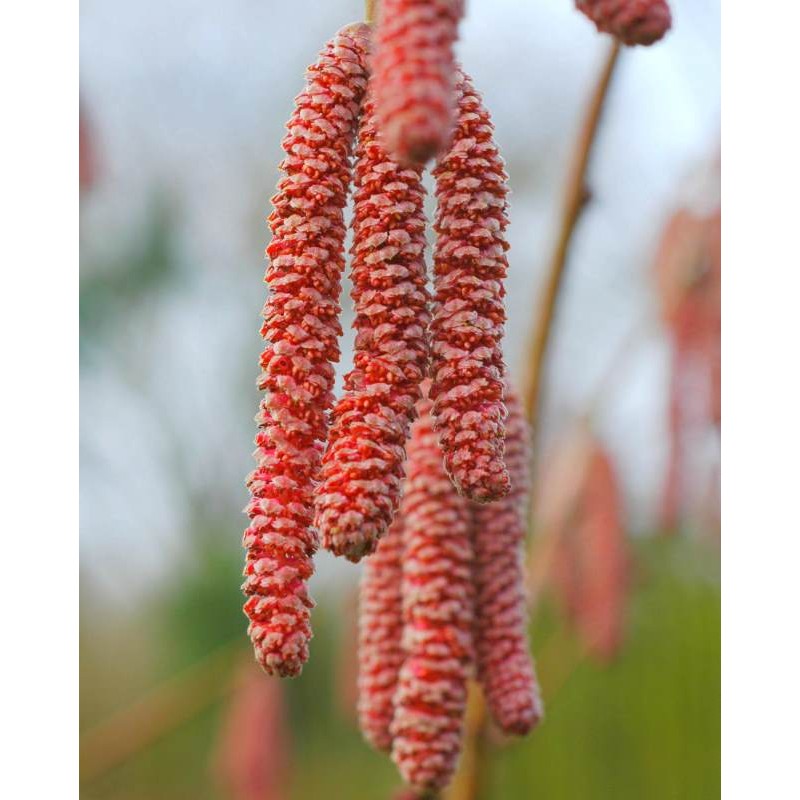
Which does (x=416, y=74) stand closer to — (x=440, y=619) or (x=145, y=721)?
(x=440, y=619)

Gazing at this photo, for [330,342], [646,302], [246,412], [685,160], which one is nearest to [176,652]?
[246,412]

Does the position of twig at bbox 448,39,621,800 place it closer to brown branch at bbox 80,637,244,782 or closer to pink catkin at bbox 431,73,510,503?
pink catkin at bbox 431,73,510,503

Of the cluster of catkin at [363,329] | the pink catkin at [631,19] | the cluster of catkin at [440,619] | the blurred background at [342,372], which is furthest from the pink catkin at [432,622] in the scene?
the blurred background at [342,372]

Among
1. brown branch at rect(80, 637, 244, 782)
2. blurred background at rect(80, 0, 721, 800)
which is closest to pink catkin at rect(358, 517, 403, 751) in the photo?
blurred background at rect(80, 0, 721, 800)

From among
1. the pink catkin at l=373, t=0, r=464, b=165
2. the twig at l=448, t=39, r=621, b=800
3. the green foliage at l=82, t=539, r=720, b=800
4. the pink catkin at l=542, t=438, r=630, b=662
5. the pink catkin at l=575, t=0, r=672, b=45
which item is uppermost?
the pink catkin at l=575, t=0, r=672, b=45

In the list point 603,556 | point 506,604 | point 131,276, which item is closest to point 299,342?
point 506,604

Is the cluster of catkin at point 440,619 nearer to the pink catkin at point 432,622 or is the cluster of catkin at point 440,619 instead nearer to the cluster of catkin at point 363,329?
the pink catkin at point 432,622
